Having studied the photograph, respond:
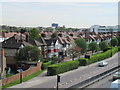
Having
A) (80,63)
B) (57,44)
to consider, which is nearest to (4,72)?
(80,63)

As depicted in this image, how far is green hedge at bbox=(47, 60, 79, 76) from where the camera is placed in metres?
26.2

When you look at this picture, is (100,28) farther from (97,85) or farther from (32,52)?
(97,85)

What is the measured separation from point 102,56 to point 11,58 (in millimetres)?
16754

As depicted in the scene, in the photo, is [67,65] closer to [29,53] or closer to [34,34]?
[29,53]

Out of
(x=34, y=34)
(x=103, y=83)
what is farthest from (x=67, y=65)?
(x=34, y=34)

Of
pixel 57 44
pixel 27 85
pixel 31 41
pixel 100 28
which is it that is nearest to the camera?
pixel 27 85

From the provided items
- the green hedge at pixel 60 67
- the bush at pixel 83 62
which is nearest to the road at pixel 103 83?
the green hedge at pixel 60 67

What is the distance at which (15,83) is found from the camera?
22000mm

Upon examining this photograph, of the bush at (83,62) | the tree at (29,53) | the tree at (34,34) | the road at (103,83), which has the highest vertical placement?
the tree at (34,34)

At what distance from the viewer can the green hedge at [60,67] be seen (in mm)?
26234

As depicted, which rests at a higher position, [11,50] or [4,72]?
[11,50]

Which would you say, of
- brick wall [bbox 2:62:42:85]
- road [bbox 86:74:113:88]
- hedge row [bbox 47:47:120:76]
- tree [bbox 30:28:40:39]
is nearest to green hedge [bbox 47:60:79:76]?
hedge row [bbox 47:47:120:76]

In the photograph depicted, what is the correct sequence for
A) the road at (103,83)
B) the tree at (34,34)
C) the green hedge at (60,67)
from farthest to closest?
the tree at (34,34), the green hedge at (60,67), the road at (103,83)

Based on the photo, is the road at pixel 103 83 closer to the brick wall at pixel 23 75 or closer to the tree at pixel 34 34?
the brick wall at pixel 23 75
